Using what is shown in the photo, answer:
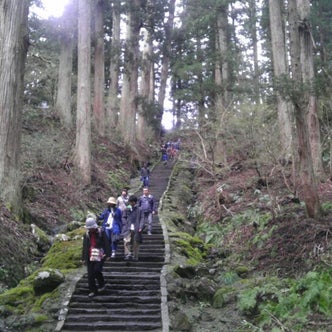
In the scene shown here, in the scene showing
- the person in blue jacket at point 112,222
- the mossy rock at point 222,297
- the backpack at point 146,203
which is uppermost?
the backpack at point 146,203

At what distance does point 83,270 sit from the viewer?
450 inches

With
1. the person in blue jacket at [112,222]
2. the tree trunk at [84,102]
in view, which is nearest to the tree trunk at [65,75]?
the tree trunk at [84,102]

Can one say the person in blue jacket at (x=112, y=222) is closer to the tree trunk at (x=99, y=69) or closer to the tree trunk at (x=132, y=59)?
the tree trunk at (x=99, y=69)

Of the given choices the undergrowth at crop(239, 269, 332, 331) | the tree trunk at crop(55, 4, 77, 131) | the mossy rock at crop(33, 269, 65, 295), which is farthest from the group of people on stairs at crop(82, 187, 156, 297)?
the tree trunk at crop(55, 4, 77, 131)

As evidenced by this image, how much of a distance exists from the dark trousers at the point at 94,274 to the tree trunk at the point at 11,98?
4.12 meters

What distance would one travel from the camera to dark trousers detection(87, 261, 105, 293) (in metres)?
9.59

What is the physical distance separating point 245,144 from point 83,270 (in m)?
12.6

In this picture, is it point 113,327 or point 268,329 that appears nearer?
point 268,329

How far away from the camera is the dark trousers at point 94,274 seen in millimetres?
9586

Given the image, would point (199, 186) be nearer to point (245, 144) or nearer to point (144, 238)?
point (245, 144)

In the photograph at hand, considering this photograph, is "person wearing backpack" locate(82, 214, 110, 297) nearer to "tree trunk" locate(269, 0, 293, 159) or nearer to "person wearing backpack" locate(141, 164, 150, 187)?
"tree trunk" locate(269, 0, 293, 159)

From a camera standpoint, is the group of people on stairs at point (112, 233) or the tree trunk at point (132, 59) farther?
the tree trunk at point (132, 59)

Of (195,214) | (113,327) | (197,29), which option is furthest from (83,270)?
(197,29)

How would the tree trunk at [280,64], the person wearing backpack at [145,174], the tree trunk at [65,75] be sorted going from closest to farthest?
1. the tree trunk at [280,64]
2. the person wearing backpack at [145,174]
3. the tree trunk at [65,75]
